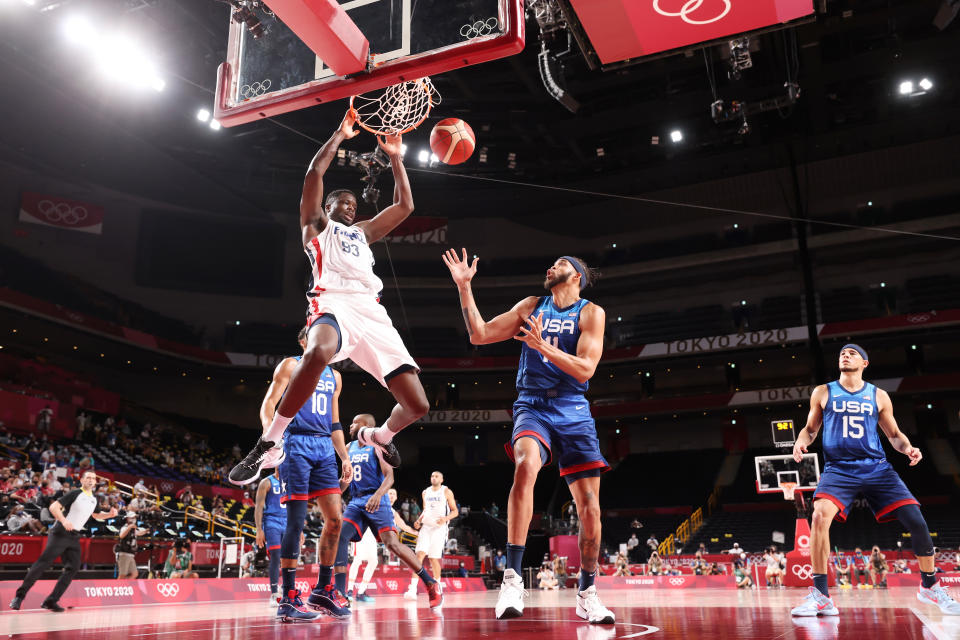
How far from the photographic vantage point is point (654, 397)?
32938mm

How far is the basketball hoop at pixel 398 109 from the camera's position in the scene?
537 cm

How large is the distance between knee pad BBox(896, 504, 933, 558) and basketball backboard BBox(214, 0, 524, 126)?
465cm

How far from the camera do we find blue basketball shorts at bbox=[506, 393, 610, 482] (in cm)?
473

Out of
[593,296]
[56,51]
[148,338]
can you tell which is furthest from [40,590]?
[593,296]

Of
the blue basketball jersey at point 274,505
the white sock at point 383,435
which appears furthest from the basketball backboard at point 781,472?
the white sock at point 383,435

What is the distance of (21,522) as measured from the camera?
39.5 ft

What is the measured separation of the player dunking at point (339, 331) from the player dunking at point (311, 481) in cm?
127

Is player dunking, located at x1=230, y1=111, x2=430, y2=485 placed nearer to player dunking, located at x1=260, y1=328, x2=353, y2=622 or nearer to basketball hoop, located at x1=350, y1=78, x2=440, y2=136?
basketball hoop, located at x1=350, y1=78, x2=440, y2=136

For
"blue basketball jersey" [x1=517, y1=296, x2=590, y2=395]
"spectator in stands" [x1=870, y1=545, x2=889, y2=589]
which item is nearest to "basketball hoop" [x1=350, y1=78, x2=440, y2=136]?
"blue basketball jersey" [x1=517, y1=296, x2=590, y2=395]

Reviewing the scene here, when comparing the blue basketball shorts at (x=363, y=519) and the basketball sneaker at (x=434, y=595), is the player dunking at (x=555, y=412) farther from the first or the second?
the blue basketball shorts at (x=363, y=519)

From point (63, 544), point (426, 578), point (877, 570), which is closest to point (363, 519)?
point (426, 578)

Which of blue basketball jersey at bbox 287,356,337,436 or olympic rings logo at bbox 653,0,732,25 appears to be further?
blue basketball jersey at bbox 287,356,337,436

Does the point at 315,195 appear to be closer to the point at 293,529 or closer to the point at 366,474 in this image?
the point at 293,529

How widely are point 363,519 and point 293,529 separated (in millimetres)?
2433
